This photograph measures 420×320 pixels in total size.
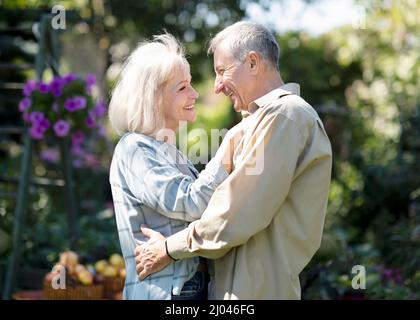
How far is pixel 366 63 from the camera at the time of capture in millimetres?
11266

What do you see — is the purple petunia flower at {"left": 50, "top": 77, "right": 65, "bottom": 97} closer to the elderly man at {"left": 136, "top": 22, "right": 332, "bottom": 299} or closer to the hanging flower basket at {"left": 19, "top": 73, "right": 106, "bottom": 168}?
the hanging flower basket at {"left": 19, "top": 73, "right": 106, "bottom": 168}

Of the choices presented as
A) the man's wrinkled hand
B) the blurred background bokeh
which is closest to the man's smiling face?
the man's wrinkled hand

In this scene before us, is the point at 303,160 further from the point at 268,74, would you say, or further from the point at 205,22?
the point at 205,22

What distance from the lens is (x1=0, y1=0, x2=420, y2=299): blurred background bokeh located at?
5133 mm

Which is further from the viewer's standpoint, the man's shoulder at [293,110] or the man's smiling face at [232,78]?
the man's smiling face at [232,78]

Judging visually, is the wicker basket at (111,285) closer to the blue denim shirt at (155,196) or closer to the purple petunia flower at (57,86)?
the purple petunia flower at (57,86)

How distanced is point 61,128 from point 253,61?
3.21 meters

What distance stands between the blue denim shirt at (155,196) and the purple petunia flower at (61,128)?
2.91m

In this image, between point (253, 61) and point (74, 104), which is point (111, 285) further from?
point (253, 61)

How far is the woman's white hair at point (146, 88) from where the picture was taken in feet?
8.18

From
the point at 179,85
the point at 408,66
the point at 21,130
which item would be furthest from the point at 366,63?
the point at 179,85

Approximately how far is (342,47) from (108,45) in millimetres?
3820

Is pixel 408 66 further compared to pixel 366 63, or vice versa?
pixel 366 63

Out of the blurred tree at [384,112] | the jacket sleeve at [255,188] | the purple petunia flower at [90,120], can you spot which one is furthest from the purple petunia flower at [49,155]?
the jacket sleeve at [255,188]
